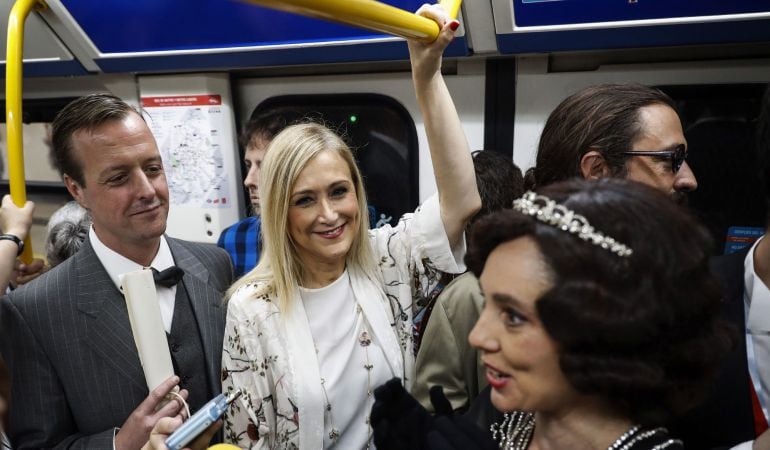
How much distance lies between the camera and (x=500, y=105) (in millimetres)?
2123

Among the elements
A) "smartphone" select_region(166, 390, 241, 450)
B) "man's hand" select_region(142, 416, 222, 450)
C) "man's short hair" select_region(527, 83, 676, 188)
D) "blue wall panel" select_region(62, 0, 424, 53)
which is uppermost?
"blue wall panel" select_region(62, 0, 424, 53)

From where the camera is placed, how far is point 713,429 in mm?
1175

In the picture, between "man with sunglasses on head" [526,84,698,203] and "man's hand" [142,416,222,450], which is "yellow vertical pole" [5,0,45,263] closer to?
"man's hand" [142,416,222,450]

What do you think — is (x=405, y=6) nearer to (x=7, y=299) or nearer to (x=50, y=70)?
(x=7, y=299)

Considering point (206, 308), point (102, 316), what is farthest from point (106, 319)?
point (206, 308)

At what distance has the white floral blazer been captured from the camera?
140cm

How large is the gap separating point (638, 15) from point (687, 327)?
3.94 feet

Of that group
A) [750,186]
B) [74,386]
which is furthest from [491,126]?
[74,386]

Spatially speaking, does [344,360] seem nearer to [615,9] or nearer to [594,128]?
[594,128]

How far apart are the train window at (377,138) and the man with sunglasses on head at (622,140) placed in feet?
3.02

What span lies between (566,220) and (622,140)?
735 mm

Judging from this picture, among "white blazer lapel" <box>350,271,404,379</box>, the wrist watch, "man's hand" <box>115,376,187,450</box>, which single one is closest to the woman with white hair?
the wrist watch

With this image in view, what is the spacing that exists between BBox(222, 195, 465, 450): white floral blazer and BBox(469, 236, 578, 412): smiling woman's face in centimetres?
57

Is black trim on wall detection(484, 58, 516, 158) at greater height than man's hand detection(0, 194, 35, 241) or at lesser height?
greater
